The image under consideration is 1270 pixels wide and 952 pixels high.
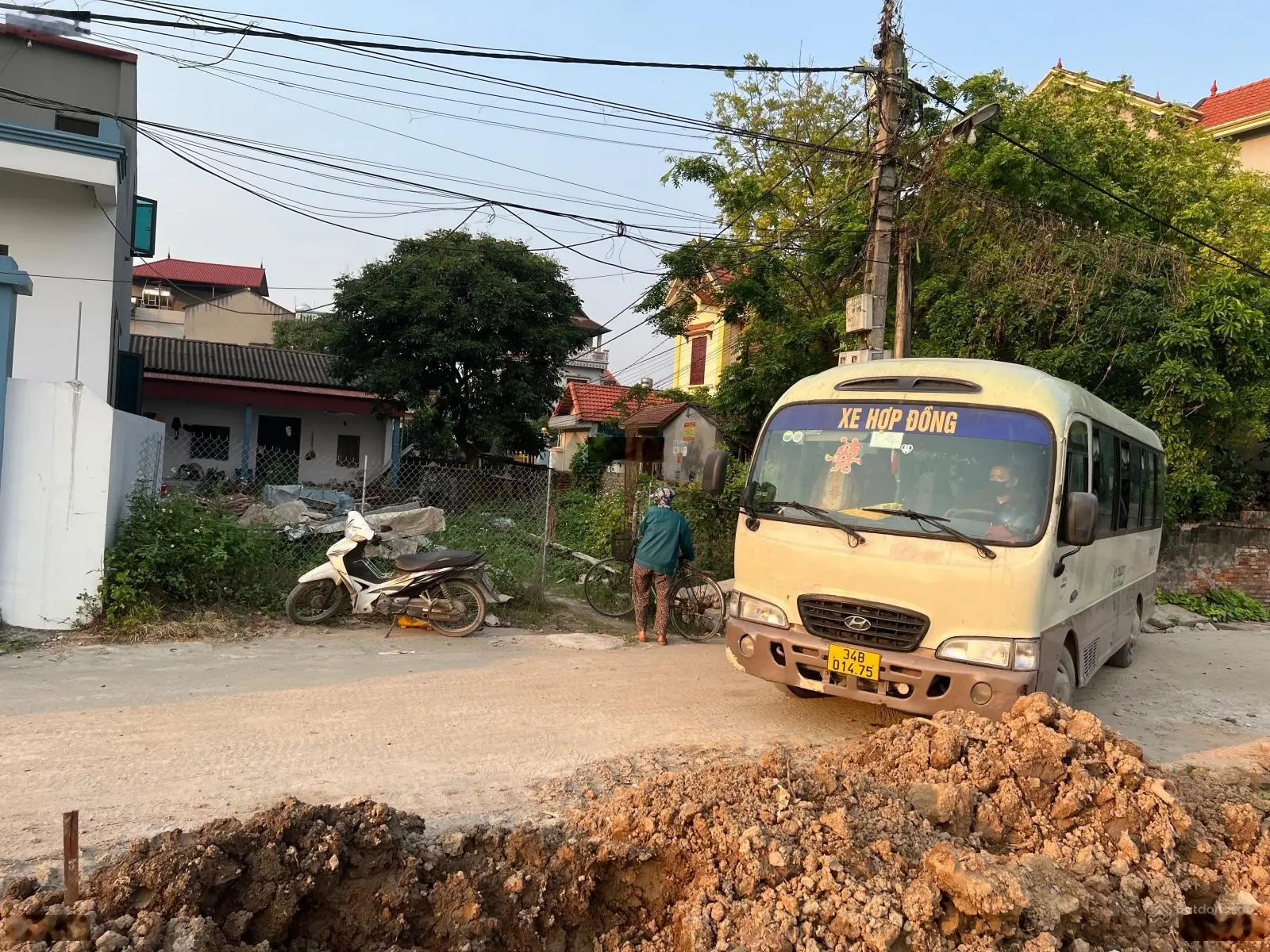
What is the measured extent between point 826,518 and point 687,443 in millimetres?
17692

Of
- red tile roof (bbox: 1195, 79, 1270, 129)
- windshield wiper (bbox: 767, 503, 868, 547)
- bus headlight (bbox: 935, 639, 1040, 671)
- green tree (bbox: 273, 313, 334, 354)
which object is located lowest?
bus headlight (bbox: 935, 639, 1040, 671)

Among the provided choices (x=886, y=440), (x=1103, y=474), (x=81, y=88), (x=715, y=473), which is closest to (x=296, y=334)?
(x=81, y=88)

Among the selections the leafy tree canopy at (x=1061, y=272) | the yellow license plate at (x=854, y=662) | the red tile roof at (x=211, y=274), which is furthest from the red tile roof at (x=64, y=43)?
the red tile roof at (x=211, y=274)

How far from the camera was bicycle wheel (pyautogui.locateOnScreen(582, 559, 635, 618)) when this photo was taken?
1005 cm

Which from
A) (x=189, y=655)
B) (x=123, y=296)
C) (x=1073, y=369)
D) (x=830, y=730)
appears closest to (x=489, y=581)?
(x=189, y=655)

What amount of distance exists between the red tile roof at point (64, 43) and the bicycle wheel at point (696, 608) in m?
13.7

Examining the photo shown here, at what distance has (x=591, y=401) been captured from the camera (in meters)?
31.4

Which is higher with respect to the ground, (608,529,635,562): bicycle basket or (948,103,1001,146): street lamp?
(948,103,1001,146): street lamp

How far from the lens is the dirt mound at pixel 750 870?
8.99ft

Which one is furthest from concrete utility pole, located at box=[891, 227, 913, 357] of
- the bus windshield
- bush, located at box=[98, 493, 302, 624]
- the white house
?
the white house

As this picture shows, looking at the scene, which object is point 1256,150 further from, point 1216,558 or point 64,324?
point 64,324

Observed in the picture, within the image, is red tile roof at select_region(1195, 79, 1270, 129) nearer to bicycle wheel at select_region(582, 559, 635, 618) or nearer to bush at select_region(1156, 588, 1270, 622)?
bush at select_region(1156, 588, 1270, 622)

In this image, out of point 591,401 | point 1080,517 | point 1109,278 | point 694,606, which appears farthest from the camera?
point 591,401

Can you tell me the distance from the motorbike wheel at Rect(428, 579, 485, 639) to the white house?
290cm
